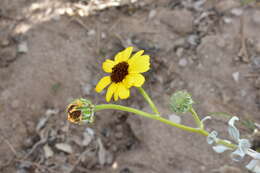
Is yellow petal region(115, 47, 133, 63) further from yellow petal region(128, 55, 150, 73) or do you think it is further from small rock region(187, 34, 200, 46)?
small rock region(187, 34, 200, 46)

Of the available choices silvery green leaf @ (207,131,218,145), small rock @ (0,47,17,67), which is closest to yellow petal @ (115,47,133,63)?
silvery green leaf @ (207,131,218,145)

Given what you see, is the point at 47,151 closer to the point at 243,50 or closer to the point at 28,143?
the point at 28,143

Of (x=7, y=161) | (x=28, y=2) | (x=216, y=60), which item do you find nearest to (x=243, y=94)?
(x=216, y=60)

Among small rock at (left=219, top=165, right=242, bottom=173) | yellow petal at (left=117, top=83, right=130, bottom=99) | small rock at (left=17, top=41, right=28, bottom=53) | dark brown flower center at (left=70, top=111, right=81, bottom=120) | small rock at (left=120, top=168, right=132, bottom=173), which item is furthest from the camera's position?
small rock at (left=17, top=41, right=28, bottom=53)

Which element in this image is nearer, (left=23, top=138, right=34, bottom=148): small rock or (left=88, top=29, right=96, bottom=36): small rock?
(left=23, top=138, right=34, bottom=148): small rock

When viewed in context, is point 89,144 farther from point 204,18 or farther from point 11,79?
point 204,18

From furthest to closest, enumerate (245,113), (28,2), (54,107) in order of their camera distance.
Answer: (28,2)
(54,107)
(245,113)

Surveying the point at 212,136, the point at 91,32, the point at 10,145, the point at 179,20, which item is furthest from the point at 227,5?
the point at 10,145
